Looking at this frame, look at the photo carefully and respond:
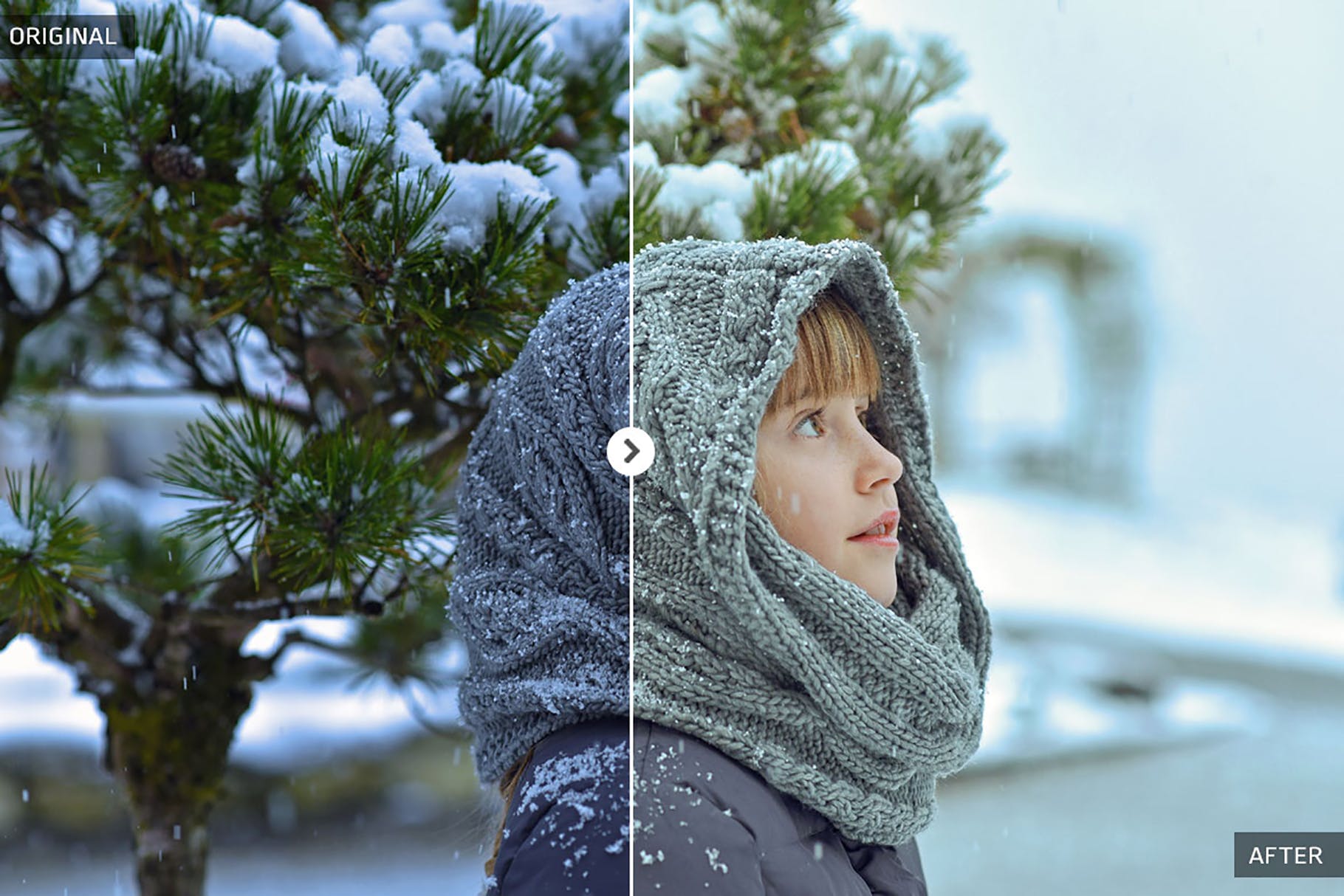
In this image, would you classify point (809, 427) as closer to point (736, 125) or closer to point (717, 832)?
point (717, 832)

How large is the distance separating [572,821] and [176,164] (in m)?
0.55

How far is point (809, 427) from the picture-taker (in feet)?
2.01

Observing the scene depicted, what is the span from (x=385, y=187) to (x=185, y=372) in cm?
59

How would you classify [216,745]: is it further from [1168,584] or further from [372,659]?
[1168,584]

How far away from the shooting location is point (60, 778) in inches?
63.1

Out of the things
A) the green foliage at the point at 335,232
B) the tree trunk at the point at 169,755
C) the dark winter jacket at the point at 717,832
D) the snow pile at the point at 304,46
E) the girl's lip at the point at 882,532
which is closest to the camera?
the dark winter jacket at the point at 717,832

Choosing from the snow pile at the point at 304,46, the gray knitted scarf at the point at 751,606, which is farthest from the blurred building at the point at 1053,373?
the snow pile at the point at 304,46

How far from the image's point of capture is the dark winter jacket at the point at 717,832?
516 mm

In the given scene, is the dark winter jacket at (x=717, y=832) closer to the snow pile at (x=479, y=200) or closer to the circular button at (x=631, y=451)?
the circular button at (x=631, y=451)

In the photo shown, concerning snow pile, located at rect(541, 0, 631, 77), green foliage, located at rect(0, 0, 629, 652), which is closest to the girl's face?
green foliage, located at rect(0, 0, 629, 652)

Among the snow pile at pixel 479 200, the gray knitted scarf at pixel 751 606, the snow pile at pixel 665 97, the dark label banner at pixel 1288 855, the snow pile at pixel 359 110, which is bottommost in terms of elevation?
the dark label banner at pixel 1288 855

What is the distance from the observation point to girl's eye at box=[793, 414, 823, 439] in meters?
0.61

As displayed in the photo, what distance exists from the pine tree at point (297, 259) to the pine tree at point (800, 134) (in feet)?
0.22

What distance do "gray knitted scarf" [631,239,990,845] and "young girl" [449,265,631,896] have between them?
0.02m
